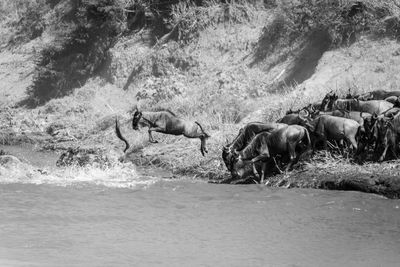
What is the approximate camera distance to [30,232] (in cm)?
1132

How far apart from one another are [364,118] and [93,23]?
20555 millimetres

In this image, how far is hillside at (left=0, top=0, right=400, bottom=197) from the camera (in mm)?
22328

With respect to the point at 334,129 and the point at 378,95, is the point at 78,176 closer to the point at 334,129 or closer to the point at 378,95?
the point at 334,129

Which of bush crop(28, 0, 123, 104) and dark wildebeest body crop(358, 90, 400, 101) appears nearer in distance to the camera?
dark wildebeest body crop(358, 90, 400, 101)

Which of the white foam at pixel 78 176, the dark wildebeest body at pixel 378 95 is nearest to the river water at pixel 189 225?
the white foam at pixel 78 176

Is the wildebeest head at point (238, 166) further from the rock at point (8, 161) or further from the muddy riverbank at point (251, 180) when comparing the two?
the rock at point (8, 161)

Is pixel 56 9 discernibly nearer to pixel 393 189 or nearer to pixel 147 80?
pixel 147 80

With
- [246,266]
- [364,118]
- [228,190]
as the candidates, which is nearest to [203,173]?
[228,190]

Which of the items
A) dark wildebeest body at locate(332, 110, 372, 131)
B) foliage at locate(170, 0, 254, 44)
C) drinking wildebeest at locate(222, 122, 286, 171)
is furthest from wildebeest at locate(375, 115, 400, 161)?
foliage at locate(170, 0, 254, 44)

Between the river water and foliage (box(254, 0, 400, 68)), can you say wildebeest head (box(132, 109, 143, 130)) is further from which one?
foliage (box(254, 0, 400, 68))

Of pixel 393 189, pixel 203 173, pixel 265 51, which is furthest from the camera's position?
pixel 265 51

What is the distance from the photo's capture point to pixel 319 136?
1606 cm

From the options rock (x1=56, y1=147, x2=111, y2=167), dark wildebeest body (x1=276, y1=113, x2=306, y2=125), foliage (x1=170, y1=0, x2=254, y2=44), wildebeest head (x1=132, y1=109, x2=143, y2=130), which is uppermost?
foliage (x1=170, y1=0, x2=254, y2=44)

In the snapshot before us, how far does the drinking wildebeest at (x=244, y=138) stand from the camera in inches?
650
